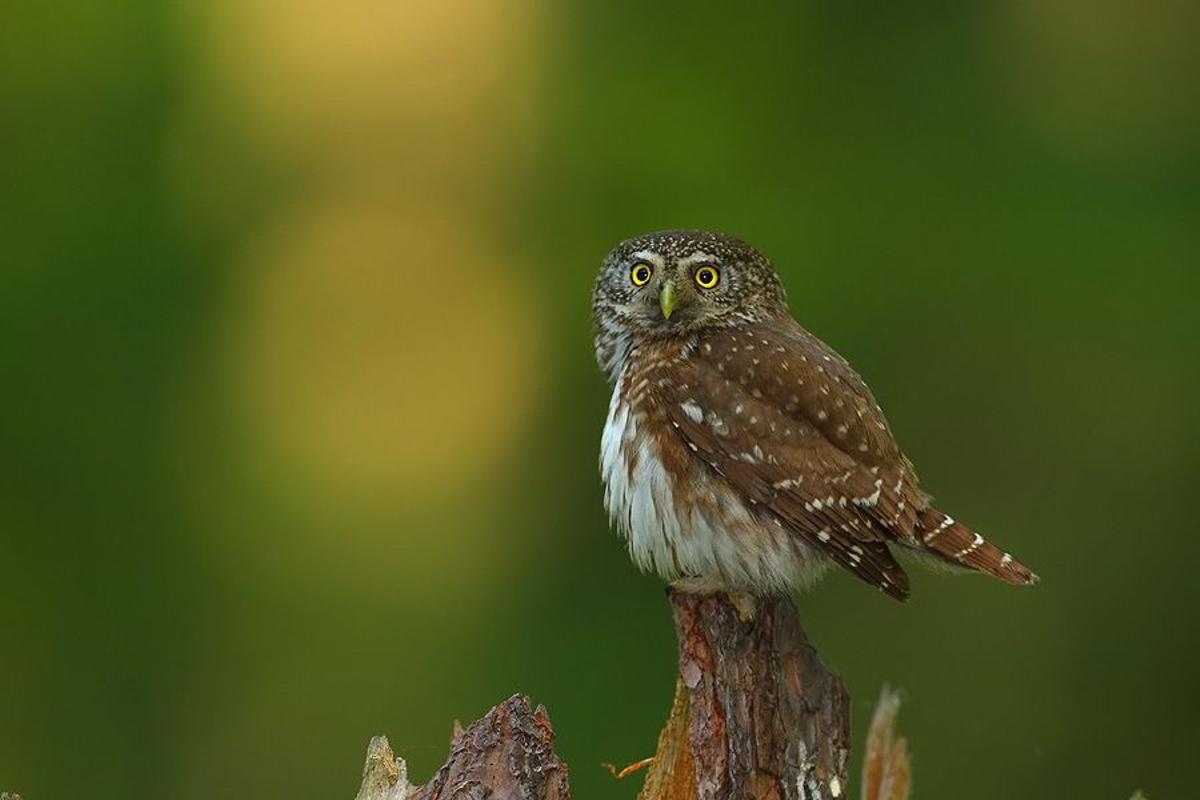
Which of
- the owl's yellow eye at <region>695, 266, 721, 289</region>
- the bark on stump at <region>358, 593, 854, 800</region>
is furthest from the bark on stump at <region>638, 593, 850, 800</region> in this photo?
the owl's yellow eye at <region>695, 266, 721, 289</region>

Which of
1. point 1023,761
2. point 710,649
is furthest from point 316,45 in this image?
point 710,649

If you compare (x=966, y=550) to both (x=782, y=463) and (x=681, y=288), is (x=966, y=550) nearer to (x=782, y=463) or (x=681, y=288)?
(x=782, y=463)

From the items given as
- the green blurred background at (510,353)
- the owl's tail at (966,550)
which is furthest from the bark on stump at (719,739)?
the green blurred background at (510,353)

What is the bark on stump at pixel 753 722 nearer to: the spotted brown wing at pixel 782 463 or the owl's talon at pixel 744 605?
the owl's talon at pixel 744 605

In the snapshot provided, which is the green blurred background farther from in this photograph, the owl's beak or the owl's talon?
the owl's talon

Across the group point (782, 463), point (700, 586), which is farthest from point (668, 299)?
point (700, 586)

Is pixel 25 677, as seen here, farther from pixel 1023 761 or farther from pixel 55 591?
pixel 1023 761
